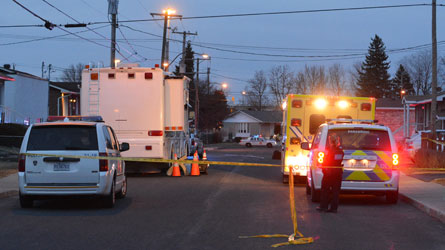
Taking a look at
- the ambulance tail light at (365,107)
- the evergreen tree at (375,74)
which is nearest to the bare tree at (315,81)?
the evergreen tree at (375,74)

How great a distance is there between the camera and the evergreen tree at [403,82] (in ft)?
286

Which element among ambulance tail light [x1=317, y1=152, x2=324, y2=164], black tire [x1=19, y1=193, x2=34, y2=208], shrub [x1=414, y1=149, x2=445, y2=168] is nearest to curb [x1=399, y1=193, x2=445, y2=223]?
ambulance tail light [x1=317, y1=152, x2=324, y2=164]

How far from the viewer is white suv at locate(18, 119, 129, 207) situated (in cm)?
1101

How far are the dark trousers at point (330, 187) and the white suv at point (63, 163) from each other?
4245mm

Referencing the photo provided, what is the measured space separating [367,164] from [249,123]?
83.2m

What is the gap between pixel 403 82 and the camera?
8744 centimetres

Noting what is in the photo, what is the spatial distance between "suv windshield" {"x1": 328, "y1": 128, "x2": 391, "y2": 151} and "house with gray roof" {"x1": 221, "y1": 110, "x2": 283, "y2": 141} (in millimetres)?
80749

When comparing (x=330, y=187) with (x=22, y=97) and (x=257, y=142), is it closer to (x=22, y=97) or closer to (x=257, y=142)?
(x=22, y=97)

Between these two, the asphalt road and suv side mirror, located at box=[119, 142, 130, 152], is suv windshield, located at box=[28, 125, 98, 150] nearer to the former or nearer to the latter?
the asphalt road

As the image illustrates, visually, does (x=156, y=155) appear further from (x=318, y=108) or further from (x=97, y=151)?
(x=97, y=151)

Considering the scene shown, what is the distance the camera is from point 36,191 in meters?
11.0

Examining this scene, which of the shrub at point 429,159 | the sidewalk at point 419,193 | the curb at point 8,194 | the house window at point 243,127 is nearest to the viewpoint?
the sidewalk at point 419,193

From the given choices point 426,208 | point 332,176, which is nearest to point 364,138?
point 332,176

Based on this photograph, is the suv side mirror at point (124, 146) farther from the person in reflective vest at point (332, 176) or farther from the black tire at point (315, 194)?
the person in reflective vest at point (332, 176)
